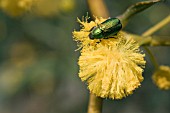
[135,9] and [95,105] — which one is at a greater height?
[135,9]

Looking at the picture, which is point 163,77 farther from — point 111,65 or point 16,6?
point 16,6

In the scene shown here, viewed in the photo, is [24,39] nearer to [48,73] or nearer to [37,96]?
[48,73]

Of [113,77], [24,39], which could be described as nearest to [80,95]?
[24,39]

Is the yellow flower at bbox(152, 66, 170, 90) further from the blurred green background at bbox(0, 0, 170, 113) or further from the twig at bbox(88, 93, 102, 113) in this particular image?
the blurred green background at bbox(0, 0, 170, 113)

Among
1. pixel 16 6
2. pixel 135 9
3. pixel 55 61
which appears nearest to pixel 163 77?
pixel 135 9

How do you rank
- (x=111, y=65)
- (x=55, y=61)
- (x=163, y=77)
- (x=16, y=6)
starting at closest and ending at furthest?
(x=111, y=65)
(x=163, y=77)
(x=16, y=6)
(x=55, y=61)

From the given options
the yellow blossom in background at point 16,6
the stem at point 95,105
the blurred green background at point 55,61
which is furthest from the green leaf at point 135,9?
the blurred green background at point 55,61

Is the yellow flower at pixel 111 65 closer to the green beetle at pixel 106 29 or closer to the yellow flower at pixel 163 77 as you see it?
the green beetle at pixel 106 29
